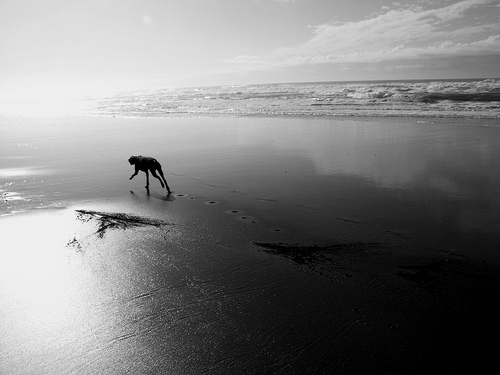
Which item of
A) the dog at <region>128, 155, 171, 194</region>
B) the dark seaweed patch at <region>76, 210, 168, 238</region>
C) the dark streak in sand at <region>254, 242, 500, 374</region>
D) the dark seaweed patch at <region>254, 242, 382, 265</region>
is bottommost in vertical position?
the dark streak in sand at <region>254, 242, 500, 374</region>

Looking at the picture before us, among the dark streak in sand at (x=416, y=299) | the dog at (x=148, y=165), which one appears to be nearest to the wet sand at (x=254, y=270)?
the dark streak in sand at (x=416, y=299)

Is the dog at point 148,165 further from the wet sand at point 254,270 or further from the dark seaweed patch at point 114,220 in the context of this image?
the dark seaweed patch at point 114,220

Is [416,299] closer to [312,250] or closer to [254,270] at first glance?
[312,250]

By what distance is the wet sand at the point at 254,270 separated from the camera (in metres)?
3.48

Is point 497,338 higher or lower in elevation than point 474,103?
lower

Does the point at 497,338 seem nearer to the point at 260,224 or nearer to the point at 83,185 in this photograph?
the point at 260,224

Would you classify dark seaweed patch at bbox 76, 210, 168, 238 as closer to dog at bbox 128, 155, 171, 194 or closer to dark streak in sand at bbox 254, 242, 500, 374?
dog at bbox 128, 155, 171, 194

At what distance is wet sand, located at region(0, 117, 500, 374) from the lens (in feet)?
11.4

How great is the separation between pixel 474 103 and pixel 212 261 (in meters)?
33.1

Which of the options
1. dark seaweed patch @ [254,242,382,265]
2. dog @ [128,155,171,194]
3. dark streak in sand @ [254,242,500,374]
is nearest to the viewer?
dark streak in sand @ [254,242,500,374]

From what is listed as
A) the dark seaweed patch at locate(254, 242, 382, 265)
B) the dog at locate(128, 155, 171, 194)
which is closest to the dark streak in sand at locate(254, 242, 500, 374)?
the dark seaweed patch at locate(254, 242, 382, 265)

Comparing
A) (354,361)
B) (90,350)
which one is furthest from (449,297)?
(90,350)

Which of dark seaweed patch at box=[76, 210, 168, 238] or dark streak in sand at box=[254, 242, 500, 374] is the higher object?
dark seaweed patch at box=[76, 210, 168, 238]

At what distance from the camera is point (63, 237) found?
20.7 feet
